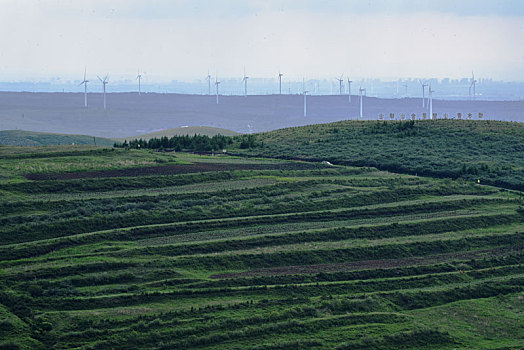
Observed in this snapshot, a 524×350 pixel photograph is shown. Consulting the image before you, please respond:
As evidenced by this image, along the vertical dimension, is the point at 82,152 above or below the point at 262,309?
above

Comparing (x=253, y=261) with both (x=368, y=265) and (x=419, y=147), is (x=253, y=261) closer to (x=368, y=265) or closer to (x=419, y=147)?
(x=368, y=265)

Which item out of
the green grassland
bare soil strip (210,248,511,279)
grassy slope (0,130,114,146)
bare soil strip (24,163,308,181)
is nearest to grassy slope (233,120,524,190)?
the green grassland

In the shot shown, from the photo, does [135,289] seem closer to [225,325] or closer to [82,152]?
[225,325]

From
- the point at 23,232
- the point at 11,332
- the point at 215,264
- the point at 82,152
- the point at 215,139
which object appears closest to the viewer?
the point at 11,332

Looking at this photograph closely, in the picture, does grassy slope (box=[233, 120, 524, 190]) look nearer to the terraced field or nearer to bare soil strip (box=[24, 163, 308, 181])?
the terraced field

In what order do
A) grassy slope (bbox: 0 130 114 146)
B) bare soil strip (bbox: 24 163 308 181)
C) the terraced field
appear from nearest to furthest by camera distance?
the terraced field < bare soil strip (bbox: 24 163 308 181) < grassy slope (bbox: 0 130 114 146)

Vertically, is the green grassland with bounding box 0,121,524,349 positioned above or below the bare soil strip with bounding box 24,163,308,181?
below

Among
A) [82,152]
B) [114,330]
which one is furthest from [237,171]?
[114,330]
